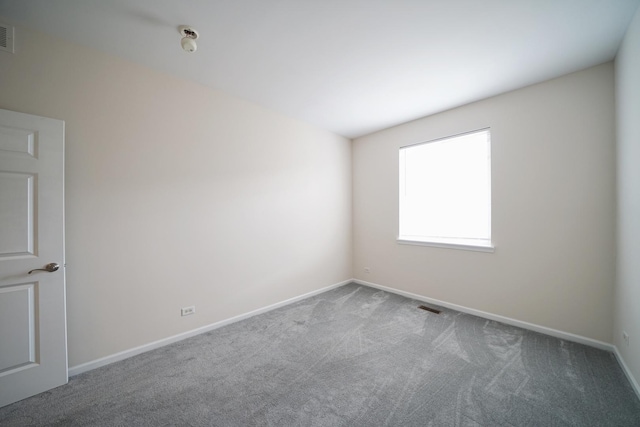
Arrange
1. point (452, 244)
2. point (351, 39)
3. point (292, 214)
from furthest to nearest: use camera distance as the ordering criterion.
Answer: point (292, 214)
point (452, 244)
point (351, 39)

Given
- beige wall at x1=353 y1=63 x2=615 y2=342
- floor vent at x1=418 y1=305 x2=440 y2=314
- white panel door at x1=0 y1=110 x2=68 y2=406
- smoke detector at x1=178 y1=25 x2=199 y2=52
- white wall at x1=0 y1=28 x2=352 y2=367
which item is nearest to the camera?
white panel door at x1=0 y1=110 x2=68 y2=406

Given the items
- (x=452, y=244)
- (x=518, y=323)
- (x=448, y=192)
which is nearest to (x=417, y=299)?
(x=452, y=244)

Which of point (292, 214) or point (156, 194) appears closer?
point (156, 194)

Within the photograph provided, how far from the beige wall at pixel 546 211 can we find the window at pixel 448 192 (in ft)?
0.47

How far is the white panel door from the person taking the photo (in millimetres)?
1688

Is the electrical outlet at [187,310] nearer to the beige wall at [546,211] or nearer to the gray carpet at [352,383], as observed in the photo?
the gray carpet at [352,383]

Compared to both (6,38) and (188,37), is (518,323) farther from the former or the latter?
(6,38)

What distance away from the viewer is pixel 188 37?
195 centimetres

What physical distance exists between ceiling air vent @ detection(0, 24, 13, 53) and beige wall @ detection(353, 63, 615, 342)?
174 inches

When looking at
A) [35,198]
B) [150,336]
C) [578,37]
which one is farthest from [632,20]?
[150,336]

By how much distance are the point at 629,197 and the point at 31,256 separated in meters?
4.80

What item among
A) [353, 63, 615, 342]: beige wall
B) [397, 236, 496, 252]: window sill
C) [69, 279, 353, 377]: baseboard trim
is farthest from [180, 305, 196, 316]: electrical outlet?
[353, 63, 615, 342]: beige wall

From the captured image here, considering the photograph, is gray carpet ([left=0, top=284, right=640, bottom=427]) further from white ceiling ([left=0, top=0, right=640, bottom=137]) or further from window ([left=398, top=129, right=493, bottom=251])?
white ceiling ([left=0, top=0, right=640, bottom=137])

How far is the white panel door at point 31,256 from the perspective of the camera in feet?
5.54
